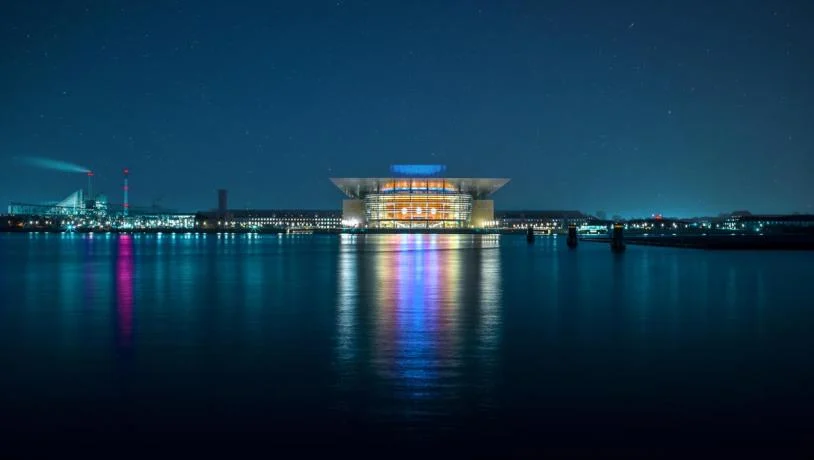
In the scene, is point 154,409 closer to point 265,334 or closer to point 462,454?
point 462,454

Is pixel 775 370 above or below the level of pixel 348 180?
below

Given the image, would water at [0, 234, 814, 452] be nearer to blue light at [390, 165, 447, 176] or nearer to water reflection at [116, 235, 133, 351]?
water reflection at [116, 235, 133, 351]

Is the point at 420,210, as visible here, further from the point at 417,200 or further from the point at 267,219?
the point at 267,219

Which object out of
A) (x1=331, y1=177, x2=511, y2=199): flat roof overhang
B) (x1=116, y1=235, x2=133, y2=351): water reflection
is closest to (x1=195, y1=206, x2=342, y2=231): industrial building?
(x1=331, y1=177, x2=511, y2=199): flat roof overhang

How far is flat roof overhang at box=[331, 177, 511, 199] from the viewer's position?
125688mm

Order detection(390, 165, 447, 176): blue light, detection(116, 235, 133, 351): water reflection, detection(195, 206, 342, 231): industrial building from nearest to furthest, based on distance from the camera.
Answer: detection(116, 235, 133, 351): water reflection, detection(390, 165, 447, 176): blue light, detection(195, 206, 342, 231): industrial building

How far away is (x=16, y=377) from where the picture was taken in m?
6.89

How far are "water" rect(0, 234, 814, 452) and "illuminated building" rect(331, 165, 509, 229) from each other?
10864 cm

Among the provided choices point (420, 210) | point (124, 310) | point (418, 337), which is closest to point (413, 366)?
point (418, 337)

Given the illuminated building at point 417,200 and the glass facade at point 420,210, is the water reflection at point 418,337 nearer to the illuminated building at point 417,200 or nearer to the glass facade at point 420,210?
the glass facade at point 420,210

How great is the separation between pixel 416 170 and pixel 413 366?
4820 inches

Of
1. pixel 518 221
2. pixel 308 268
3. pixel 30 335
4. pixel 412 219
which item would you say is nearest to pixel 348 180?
pixel 412 219

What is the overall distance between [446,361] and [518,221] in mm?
147982

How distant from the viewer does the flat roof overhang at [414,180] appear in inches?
4948
